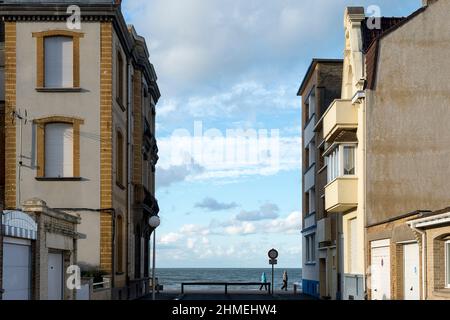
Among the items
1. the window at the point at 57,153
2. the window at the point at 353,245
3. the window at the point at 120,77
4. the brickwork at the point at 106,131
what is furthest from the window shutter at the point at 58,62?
the window at the point at 353,245

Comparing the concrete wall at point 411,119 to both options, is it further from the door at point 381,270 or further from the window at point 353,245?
the window at point 353,245

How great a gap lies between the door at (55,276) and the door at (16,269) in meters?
Result: 2.13

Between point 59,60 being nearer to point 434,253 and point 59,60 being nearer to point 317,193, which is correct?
point 434,253

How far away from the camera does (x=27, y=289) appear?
19344 mm

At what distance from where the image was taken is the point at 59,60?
106 feet

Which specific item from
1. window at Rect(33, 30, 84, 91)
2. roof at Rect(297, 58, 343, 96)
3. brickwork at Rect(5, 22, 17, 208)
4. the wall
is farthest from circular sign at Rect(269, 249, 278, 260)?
the wall

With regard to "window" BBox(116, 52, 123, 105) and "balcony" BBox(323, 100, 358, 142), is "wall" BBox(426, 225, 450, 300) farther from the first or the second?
"window" BBox(116, 52, 123, 105)

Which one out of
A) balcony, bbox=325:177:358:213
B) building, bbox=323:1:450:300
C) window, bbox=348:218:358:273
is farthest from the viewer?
window, bbox=348:218:358:273

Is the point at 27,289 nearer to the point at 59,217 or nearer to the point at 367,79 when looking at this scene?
the point at 59,217

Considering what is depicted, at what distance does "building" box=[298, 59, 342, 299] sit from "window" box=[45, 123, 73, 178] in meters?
12.6

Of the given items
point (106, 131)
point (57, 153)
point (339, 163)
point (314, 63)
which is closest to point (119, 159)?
point (106, 131)

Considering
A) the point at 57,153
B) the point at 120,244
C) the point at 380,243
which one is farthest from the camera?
the point at 120,244

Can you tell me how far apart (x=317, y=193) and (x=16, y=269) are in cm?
2808

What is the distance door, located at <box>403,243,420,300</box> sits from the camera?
2289 centimetres
